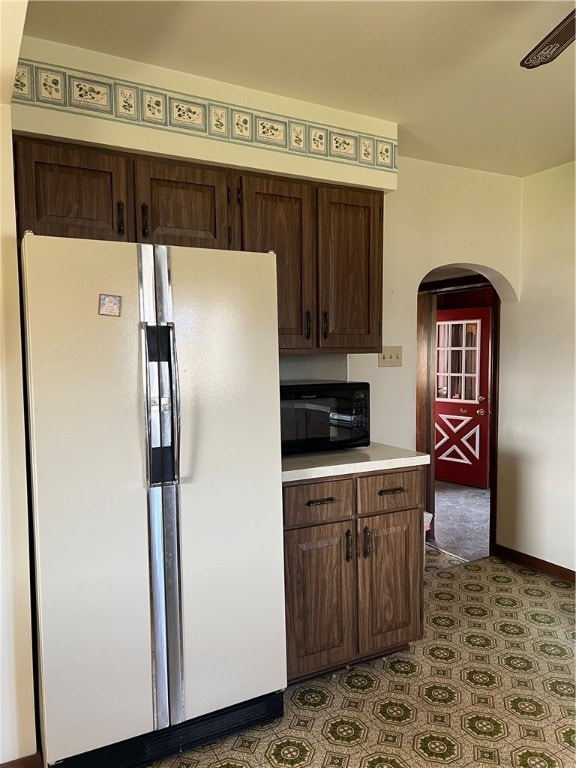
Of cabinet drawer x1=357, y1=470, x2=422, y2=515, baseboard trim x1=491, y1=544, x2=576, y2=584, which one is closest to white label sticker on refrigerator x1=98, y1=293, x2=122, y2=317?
cabinet drawer x1=357, y1=470, x2=422, y2=515

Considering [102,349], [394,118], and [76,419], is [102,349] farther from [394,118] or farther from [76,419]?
[394,118]

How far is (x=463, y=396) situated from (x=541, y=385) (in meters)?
2.82

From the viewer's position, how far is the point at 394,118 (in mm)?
2770

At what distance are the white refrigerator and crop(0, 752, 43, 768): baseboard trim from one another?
0.13m

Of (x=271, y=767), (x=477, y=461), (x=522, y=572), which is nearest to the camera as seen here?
(x=271, y=767)

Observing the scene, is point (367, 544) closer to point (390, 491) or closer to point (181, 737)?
point (390, 491)

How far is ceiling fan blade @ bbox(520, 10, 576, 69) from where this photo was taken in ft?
5.14

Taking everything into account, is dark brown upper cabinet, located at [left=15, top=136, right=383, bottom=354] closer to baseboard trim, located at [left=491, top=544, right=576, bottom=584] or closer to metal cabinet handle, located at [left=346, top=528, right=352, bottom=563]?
metal cabinet handle, located at [left=346, top=528, right=352, bottom=563]

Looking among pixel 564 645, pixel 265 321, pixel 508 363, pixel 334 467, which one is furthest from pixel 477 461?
pixel 265 321

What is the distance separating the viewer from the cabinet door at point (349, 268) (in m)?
2.72

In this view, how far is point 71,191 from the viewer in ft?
7.09

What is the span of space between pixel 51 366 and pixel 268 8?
1357 mm

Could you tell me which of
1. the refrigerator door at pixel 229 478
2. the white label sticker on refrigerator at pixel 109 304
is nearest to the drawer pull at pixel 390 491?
the refrigerator door at pixel 229 478

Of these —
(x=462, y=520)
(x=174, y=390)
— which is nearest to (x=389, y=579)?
(x=174, y=390)
